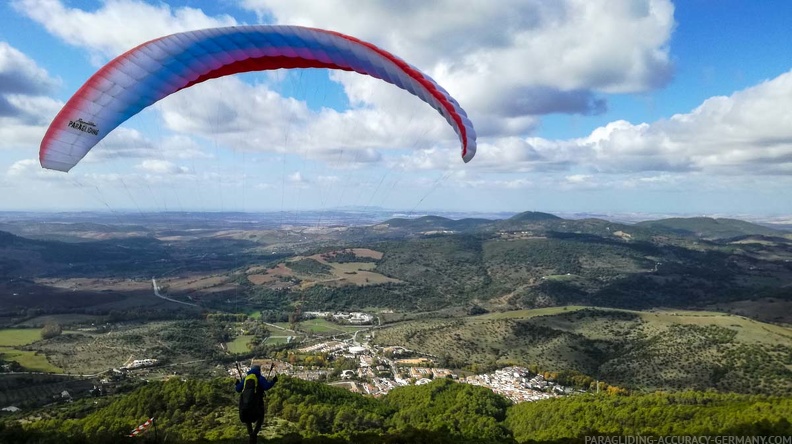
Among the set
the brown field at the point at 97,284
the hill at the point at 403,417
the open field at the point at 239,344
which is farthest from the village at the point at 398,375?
the brown field at the point at 97,284

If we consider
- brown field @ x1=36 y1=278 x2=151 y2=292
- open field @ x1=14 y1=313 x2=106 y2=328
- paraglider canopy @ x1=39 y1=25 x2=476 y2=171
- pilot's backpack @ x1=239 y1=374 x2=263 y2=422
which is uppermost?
paraglider canopy @ x1=39 y1=25 x2=476 y2=171

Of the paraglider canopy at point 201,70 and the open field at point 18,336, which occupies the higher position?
the paraglider canopy at point 201,70

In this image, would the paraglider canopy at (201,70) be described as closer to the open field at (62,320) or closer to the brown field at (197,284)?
the open field at (62,320)

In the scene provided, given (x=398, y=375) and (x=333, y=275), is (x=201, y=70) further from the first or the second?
(x=333, y=275)

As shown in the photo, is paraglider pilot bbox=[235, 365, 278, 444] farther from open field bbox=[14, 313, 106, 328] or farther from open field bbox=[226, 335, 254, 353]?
open field bbox=[14, 313, 106, 328]

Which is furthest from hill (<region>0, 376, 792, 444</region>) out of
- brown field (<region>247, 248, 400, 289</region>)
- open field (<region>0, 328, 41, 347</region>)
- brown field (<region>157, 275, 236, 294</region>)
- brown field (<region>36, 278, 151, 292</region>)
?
brown field (<region>36, 278, 151, 292</region>)

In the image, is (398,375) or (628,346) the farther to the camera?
(628,346)

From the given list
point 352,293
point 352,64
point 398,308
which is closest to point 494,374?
point 352,64

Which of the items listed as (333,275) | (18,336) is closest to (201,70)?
(18,336)

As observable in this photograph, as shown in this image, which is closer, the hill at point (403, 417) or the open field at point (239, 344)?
the hill at point (403, 417)

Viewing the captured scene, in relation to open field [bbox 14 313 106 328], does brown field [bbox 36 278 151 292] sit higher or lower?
higher
